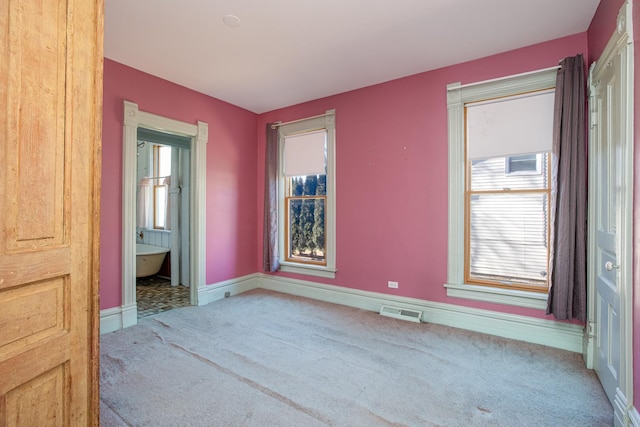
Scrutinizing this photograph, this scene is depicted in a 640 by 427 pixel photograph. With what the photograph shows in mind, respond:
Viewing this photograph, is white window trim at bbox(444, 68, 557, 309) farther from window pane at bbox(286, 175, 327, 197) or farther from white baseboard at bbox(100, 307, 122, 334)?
white baseboard at bbox(100, 307, 122, 334)

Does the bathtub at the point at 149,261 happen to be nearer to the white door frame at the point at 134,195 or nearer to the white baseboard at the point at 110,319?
the white door frame at the point at 134,195

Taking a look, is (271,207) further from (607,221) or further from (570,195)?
(607,221)

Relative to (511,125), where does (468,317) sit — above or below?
below

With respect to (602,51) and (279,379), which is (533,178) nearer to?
(602,51)

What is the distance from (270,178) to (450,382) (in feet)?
11.3

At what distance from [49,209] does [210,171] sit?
3.35 m

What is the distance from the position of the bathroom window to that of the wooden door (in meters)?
5.23

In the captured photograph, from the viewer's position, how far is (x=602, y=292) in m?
2.25

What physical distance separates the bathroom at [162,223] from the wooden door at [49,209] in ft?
9.71

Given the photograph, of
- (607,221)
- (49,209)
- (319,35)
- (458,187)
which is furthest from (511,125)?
(49,209)

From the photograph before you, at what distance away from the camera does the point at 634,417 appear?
5.30 ft

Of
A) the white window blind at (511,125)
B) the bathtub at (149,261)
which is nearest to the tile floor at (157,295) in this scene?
the bathtub at (149,261)

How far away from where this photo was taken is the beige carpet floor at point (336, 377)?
1.93 metres

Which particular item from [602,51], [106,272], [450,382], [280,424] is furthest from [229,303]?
[602,51]
